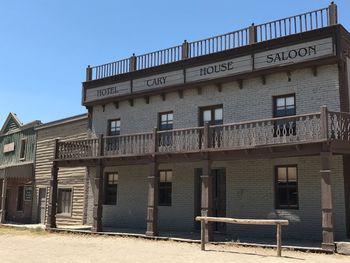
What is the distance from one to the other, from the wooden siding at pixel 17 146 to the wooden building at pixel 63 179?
2.77 feet

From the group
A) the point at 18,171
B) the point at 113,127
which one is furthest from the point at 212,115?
the point at 18,171

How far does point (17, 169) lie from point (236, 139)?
15673 mm

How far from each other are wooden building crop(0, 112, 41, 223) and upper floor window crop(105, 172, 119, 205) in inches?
277

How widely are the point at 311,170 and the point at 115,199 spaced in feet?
33.1

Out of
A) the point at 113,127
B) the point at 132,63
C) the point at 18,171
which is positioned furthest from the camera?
the point at 18,171

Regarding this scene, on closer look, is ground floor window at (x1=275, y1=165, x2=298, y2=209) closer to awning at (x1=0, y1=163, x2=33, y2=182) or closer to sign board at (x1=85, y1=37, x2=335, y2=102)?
sign board at (x1=85, y1=37, x2=335, y2=102)

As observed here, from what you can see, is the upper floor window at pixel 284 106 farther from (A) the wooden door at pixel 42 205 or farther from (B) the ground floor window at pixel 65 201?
(A) the wooden door at pixel 42 205

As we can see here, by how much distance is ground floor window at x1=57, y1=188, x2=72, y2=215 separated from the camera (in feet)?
78.4

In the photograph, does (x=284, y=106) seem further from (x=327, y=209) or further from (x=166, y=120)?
(x=166, y=120)

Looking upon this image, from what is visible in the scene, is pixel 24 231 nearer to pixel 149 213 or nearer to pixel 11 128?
pixel 149 213

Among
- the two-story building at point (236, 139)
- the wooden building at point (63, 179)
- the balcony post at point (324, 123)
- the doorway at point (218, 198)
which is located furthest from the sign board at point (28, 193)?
the balcony post at point (324, 123)

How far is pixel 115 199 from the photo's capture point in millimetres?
21812

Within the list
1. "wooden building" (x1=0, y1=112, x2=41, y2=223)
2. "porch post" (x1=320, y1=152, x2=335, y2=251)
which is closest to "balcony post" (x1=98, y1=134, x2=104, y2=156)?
"wooden building" (x1=0, y1=112, x2=41, y2=223)

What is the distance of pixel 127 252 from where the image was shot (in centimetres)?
1326
